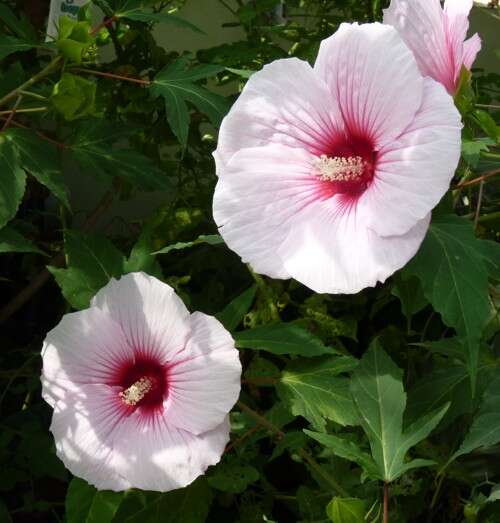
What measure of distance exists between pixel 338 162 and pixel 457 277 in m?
0.17

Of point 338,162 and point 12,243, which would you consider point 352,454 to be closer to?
point 338,162

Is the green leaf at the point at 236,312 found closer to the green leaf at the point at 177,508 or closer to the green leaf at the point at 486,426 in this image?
the green leaf at the point at 177,508

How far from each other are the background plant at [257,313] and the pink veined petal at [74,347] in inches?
3.4

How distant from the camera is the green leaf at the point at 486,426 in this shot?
863 mm

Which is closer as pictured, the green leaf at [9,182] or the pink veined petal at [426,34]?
the pink veined petal at [426,34]

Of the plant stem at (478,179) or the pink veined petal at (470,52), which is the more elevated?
the pink veined petal at (470,52)

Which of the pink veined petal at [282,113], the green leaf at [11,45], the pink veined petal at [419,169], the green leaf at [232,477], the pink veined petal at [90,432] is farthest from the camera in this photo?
the green leaf at [11,45]

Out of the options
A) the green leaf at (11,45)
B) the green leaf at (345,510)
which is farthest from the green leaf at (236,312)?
the green leaf at (11,45)

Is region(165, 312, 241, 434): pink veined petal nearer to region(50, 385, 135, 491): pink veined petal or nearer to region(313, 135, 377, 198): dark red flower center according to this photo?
region(50, 385, 135, 491): pink veined petal

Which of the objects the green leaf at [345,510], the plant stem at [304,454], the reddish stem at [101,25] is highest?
the reddish stem at [101,25]

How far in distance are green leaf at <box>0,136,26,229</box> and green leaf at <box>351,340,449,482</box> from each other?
1.58ft

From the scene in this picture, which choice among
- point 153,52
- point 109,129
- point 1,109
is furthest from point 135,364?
point 153,52

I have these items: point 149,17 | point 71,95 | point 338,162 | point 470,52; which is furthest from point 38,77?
point 470,52

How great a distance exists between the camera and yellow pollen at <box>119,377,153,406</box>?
1.06 m
